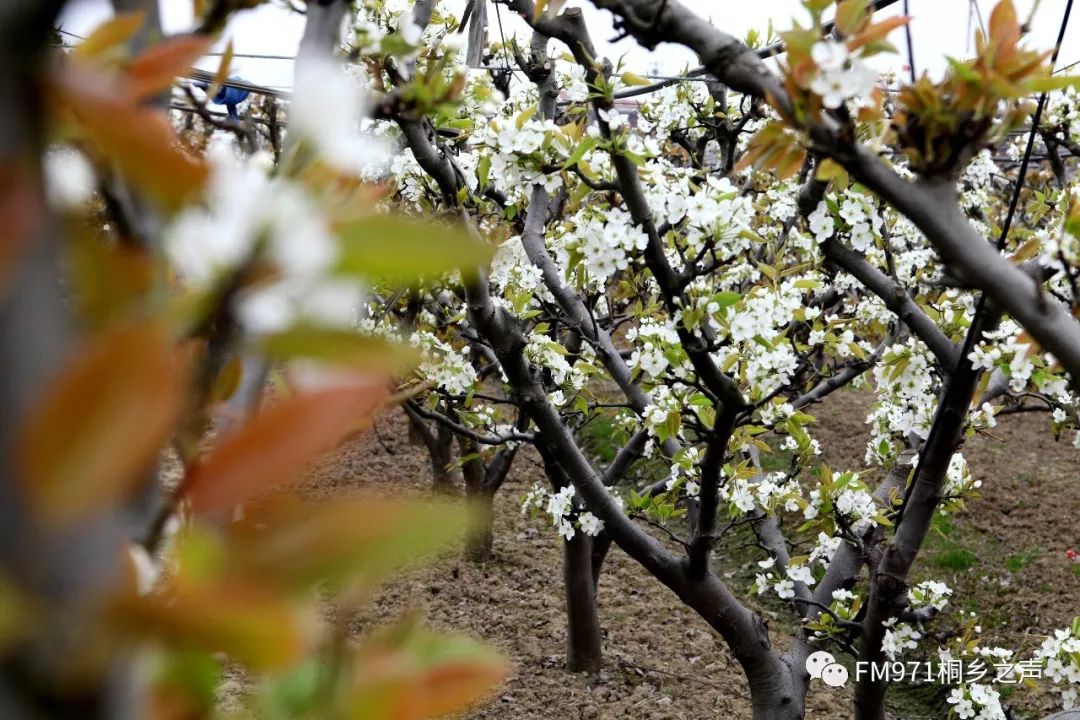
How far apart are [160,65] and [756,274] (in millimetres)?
3825

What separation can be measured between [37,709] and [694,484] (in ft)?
10.8

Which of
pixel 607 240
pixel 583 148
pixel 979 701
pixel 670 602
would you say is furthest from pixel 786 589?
pixel 583 148

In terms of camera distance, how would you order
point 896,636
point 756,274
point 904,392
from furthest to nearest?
point 756,274 → point 904,392 → point 896,636

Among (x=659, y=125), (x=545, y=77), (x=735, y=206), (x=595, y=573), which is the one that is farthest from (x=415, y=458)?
(x=735, y=206)

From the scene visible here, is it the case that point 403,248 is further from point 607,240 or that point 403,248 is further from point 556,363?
point 556,363

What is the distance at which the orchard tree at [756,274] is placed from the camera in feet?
3.67

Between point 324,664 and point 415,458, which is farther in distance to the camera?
point 415,458

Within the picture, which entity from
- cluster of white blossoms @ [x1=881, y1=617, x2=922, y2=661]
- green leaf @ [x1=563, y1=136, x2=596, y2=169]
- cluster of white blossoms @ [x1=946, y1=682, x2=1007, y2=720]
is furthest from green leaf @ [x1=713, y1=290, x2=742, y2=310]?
cluster of white blossoms @ [x1=946, y1=682, x2=1007, y2=720]

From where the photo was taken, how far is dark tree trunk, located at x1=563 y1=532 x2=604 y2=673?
453cm

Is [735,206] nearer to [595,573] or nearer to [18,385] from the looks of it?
[18,385]

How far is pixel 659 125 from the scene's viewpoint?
4555mm

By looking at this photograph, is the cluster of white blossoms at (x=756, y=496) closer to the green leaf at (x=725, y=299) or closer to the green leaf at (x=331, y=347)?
the green leaf at (x=725, y=299)

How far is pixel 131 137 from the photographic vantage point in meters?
0.24

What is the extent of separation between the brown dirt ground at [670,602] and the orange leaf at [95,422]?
12.7 feet
